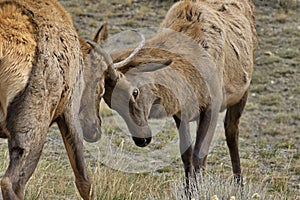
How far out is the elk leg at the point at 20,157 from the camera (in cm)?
504

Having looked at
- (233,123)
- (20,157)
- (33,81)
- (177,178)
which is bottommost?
(177,178)

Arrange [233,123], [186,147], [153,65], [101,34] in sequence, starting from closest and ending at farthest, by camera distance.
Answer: [101,34]
[153,65]
[186,147]
[233,123]

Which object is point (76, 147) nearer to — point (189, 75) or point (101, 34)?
point (101, 34)

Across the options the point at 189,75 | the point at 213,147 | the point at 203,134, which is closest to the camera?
the point at 189,75

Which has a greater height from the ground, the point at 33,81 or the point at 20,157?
the point at 33,81

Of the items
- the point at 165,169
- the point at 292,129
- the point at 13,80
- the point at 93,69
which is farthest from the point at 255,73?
the point at 13,80

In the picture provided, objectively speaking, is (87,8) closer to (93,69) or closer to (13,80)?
(93,69)

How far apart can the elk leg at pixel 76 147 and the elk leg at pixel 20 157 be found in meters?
0.76

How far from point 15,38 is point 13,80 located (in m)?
0.31

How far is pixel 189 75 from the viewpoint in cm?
782

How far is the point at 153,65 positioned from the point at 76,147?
163 centimetres

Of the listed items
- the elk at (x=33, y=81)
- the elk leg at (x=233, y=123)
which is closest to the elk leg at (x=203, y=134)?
the elk leg at (x=233, y=123)

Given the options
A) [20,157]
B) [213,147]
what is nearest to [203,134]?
A: [213,147]

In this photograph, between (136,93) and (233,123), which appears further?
(233,123)
